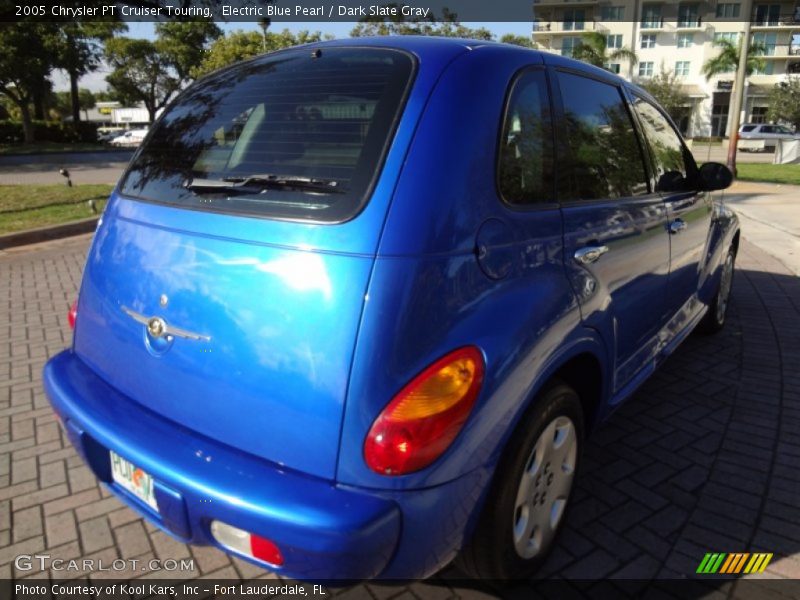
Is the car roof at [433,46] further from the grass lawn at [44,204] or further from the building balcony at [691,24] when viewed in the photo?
the building balcony at [691,24]

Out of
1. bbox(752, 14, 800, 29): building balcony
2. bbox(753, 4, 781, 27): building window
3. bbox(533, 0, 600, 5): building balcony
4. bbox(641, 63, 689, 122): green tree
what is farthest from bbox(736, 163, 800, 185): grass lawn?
bbox(753, 4, 781, 27): building window

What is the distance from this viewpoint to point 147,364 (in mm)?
1917

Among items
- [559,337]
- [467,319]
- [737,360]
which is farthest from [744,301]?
[467,319]

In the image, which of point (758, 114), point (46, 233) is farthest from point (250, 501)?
point (758, 114)

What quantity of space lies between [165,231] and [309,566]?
3.79 ft

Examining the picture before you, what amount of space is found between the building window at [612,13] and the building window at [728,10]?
8.80m

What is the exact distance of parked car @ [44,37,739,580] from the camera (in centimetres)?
157

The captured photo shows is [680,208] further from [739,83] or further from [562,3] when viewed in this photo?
[562,3]

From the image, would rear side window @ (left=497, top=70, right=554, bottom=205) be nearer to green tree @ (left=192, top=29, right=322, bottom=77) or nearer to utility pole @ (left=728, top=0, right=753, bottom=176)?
utility pole @ (left=728, top=0, right=753, bottom=176)

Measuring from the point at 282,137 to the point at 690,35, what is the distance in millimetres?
65997

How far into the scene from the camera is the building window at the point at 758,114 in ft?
185

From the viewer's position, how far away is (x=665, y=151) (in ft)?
10.9

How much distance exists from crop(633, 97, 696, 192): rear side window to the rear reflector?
8.28 feet

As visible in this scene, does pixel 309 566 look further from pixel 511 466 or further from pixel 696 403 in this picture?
pixel 696 403
